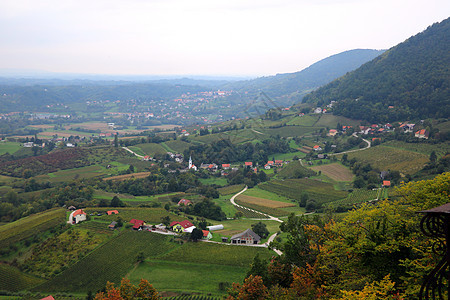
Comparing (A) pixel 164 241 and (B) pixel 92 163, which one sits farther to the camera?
(B) pixel 92 163

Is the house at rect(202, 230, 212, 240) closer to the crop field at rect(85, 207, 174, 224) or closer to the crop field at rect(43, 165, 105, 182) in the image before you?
the crop field at rect(85, 207, 174, 224)

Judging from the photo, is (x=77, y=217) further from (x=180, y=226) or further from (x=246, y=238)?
(x=246, y=238)

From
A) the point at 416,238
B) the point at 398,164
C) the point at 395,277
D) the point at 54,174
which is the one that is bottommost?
the point at 54,174

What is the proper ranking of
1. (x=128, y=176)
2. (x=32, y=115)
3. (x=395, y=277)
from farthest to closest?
(x=32, y=115) < (x=128, y=176) < (x=395, y=277)

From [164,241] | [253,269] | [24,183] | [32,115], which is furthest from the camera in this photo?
[32,115]

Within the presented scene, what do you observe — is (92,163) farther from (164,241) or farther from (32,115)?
(32,115)

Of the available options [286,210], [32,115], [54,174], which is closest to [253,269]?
[286,210]

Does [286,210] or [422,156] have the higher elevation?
[422,156]
